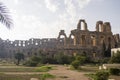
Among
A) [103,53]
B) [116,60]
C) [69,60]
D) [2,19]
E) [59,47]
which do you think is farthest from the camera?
[59,47]

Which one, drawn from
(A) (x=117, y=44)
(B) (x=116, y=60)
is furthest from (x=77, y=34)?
(B) (x=116, y=60)

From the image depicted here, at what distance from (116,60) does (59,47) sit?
1006 inches

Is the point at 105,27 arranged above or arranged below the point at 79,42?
above

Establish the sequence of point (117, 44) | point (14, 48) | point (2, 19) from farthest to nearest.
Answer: point (14, 48), point (117, 44), point (2, 19)

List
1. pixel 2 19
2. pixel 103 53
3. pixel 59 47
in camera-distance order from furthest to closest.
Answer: pixel 59 47, pixel 103 53, pixel 2 19

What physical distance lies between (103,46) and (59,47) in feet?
38.4

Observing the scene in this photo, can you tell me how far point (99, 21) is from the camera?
70.5 metres

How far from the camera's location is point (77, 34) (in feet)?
219

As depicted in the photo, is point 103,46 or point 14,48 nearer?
point 103,46

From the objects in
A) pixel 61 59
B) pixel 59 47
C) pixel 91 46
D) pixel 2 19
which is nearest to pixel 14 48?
pixel 59 47

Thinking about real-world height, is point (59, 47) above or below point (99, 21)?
below

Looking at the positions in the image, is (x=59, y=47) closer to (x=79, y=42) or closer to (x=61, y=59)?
(x=79, y=42)

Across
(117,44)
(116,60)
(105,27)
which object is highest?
(105,27)

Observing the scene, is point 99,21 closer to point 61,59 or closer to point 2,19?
point 61,59
